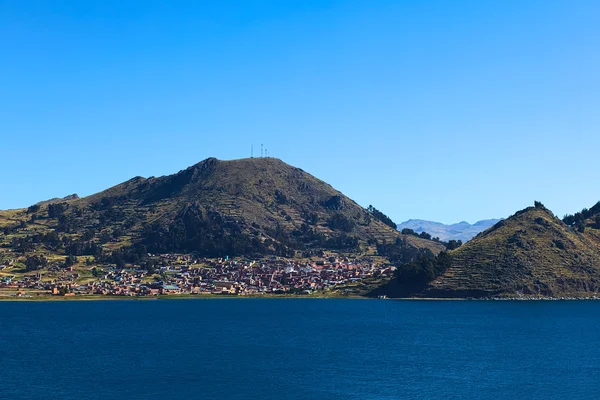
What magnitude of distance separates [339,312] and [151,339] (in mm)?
76557

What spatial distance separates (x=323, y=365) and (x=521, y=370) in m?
26.4

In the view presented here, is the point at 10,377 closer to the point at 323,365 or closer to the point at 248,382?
the point at 248,382

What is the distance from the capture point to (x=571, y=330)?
142125 millimetres

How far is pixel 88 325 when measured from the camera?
500 ft

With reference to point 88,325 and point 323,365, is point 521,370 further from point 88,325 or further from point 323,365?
point 88,325

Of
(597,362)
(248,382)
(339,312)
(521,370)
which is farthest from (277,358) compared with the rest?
(339,312)

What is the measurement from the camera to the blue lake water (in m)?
80.0

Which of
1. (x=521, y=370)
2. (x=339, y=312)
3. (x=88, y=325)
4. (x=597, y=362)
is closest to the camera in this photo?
(x=521, y=370)

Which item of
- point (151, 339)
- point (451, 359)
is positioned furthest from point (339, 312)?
point (451, 359)

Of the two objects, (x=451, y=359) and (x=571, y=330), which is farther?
(x=571, y=330)

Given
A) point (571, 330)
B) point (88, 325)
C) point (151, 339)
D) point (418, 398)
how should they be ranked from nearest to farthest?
point (418, 398) → point (151, 339) → point (571, 330) → point (88, 325)

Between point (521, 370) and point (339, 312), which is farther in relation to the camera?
point (339, 312)

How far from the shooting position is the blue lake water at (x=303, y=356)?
80.0 meters

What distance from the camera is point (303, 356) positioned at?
342 ft
